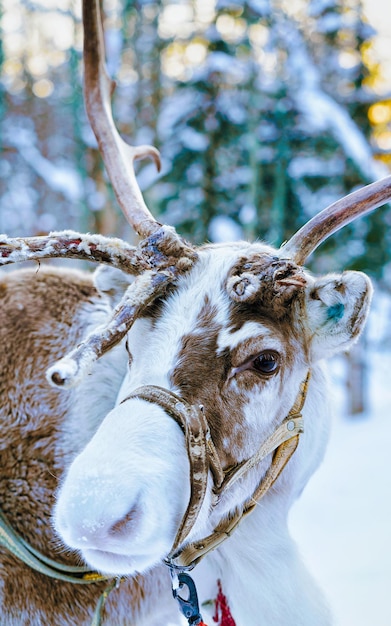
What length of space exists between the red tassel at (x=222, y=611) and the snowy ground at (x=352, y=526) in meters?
0.45

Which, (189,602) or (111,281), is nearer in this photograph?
(189,602)

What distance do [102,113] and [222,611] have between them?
2.32 metres

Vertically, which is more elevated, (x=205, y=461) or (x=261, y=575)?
(x=205, y=461)

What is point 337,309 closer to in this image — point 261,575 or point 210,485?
point 210,485

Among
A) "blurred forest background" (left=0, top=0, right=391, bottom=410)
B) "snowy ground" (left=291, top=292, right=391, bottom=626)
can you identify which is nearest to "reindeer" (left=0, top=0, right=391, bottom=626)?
"snowy ground" (left=291, top=292, right=391, bottom=626)

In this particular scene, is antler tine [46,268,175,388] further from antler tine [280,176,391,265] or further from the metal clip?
the metal clip

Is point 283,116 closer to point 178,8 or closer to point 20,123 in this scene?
point 178,8

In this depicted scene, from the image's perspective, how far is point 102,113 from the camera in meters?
2.94

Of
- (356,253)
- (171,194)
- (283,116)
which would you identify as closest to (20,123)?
(171,194)

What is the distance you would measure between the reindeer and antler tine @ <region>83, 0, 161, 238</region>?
1 centimetres

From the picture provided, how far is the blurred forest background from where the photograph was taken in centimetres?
996

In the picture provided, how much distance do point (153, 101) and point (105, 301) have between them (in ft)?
34.8

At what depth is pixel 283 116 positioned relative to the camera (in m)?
10.2

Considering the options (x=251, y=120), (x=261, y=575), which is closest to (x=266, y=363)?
(x=261, y=575)
